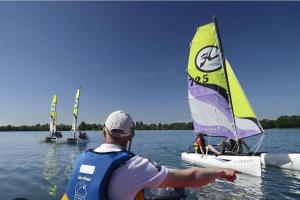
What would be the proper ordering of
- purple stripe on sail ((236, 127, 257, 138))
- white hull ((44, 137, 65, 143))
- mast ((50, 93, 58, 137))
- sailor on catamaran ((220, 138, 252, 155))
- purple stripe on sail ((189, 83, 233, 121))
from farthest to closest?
mast ((50, 93, 58, 137)) < white hull ((44, 137, 65, 143)) < purple stripe on sail ((189, 83, 233, 121)) < sailor on catamaran ((220, 138, 252, 155)) < purple stripe on sail ((236, 127, 257, 138))

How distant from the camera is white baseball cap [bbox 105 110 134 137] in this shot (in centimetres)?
279

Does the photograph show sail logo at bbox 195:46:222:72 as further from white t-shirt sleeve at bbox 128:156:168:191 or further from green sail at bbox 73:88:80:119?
green sail at bbox 73:88:80:119

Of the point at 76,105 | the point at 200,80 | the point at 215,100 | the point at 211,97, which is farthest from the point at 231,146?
the point at 76,105

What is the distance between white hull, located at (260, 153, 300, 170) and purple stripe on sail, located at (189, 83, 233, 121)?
9.23 feet

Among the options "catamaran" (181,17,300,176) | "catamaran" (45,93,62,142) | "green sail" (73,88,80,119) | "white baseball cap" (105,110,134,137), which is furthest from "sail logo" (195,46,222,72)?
"catamaran" (45,93,62,142)

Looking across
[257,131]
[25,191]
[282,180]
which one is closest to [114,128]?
[25,191]

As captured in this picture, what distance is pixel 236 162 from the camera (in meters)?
13.7

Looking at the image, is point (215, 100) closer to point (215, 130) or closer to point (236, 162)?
point (215, 130)

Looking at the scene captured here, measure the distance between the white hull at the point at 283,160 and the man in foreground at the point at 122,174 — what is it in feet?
43.7

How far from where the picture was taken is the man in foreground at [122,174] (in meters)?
2.52

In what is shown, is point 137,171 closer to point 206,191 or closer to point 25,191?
point 206,191

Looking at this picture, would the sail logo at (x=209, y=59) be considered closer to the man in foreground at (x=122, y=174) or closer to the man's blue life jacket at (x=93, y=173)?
the man in foreground at (x=122, y=174)

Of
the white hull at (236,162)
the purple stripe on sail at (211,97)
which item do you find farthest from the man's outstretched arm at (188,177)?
the purple stripe on sail at (211,97)

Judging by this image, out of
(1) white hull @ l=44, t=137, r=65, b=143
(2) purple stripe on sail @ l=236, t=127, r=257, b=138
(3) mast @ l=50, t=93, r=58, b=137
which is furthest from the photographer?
(3) mast @ l=50, t=93, r=58, b=137
